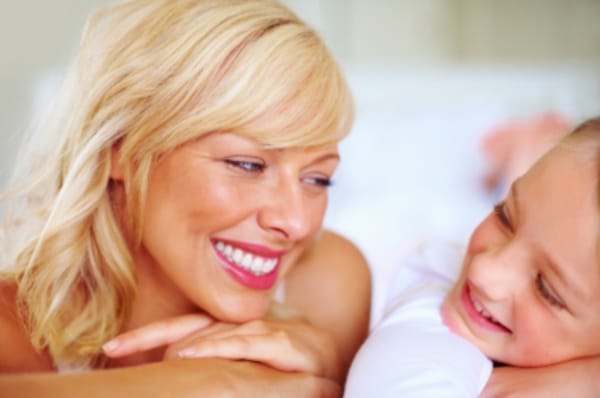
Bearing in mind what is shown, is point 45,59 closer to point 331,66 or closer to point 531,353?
point 331,66

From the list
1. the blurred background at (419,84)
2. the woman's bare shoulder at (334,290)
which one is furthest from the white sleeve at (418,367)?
the blurred background at (419,84)

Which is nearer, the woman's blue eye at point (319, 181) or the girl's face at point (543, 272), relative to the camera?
the girl's face at point (543, 272)

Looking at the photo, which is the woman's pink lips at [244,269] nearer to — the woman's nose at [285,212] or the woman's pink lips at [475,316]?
the woman's nose at [285,212]

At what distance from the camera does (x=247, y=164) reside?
4.38ft

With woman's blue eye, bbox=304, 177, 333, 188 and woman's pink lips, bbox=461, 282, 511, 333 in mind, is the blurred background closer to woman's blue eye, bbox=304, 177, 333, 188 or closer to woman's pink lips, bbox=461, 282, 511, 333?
woman's blue eye, bbox=304, 177, 333, 188

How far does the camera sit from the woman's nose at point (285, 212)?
1324 mm

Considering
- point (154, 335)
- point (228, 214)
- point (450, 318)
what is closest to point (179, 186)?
point (228, 214)

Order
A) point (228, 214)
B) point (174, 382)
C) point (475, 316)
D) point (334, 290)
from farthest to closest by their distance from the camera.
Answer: point (334, 290) < point (228, 214) < point (475, 316) < point (174, 382)

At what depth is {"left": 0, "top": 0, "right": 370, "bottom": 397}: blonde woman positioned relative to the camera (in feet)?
4.29

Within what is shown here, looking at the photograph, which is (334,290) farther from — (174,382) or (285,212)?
(174,382)

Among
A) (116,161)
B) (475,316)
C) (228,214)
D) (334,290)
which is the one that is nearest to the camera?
(475,316)

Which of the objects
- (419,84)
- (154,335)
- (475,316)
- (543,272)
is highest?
(543,272)

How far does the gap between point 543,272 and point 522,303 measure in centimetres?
6

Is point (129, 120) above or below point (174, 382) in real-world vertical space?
above
